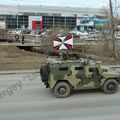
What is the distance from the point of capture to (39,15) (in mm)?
99750

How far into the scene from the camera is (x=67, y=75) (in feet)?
37.7

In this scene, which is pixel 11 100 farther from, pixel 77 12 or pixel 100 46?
pixel 77 12

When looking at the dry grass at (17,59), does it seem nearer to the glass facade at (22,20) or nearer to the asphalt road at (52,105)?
the asphalt road at (52,105)

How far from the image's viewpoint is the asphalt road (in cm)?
926

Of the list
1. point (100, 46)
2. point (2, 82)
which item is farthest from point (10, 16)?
point (2, 82)

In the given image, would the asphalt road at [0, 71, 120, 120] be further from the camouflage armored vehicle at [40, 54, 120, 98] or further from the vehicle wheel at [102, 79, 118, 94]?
the camouflage armored vehicle at [40, 54, 120, 98]

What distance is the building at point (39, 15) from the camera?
96500 millimetres

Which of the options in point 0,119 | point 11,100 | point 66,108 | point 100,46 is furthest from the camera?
point 100,46

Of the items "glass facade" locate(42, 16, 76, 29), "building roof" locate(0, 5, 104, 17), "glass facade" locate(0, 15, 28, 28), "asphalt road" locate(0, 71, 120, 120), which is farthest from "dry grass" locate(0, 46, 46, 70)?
"building roof" locate(0, 5, 104, 17)

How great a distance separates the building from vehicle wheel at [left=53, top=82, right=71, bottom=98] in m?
82.4

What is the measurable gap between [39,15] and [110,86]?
89.7 m

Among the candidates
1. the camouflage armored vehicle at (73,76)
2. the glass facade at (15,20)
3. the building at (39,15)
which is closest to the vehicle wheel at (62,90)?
the camouflage armored vehicle at (73,76)

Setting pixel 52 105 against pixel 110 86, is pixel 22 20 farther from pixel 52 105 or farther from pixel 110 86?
pixel 52 105

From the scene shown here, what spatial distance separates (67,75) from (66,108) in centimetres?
174
